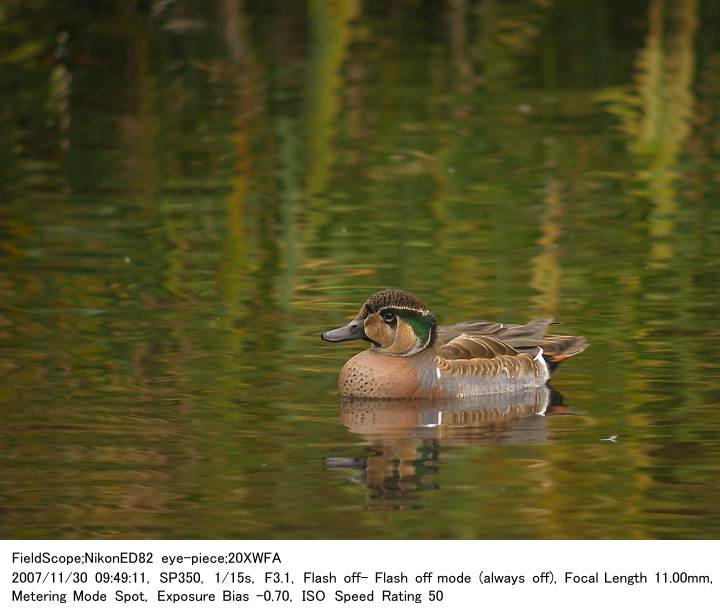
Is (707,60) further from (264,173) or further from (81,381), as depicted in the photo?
(81,381)

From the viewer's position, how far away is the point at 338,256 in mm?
14133

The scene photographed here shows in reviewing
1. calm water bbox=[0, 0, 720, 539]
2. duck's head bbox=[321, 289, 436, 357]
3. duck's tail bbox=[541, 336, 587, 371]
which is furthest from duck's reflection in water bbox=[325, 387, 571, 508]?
duck's head bbox=[321, 289, 436, 357]

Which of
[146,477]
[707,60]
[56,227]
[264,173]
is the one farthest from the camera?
[707,60]

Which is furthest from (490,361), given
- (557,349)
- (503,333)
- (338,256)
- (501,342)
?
(338,256)

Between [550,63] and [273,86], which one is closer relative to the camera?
[273,86]

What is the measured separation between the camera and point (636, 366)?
1094 cm

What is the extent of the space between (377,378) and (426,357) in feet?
1.11

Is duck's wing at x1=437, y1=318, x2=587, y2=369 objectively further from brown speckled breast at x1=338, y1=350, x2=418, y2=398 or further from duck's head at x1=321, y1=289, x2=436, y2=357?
brown speckled breast at x1=338, y1=350, x2=418, y2=398

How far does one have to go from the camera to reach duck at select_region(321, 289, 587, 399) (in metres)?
10.6

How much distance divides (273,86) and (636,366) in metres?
11.1

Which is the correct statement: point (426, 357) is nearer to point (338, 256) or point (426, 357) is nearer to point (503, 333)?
point (503, 333)

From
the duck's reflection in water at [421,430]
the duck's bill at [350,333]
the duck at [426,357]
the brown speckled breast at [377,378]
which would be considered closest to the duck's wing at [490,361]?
the duck at [426,357]

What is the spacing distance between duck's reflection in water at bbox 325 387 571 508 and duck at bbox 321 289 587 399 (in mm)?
73

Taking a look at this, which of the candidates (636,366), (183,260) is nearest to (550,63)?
(183,260)
